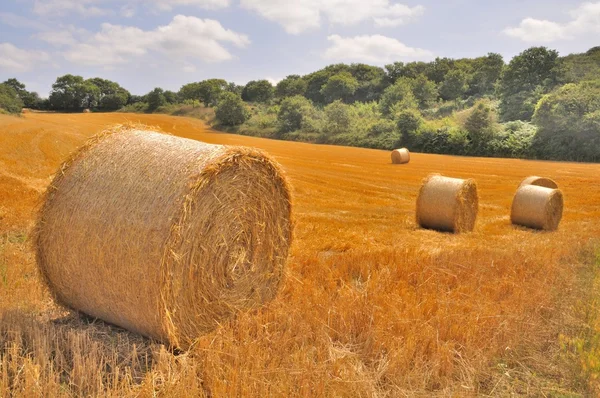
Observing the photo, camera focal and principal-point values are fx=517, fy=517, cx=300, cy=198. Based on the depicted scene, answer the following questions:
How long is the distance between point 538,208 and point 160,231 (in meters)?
10.7

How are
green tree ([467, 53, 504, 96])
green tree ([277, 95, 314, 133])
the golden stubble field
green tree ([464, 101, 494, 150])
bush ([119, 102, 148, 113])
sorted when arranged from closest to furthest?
the golden stubble field < green tree ([464, 101, 494, 150]) < green tree ([277, 95, 314, 133]) < bush ([119, 102, 148, 113]) < green tree ([467, 53, 504, 96])

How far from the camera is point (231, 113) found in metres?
42.0

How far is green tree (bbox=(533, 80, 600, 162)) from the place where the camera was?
31.6 metres

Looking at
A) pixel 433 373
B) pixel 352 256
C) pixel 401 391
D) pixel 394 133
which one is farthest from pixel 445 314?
pixel 394 133

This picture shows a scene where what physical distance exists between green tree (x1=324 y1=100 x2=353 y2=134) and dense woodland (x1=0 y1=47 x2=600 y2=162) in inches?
3.8

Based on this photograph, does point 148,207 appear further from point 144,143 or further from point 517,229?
point 517,229

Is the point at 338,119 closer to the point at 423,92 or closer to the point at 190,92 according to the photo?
the point at 190,92

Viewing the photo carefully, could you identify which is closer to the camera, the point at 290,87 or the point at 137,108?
the point at 137,108

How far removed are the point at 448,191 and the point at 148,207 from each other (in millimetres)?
8799

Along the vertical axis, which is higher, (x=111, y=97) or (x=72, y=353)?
(x=111, y=97)

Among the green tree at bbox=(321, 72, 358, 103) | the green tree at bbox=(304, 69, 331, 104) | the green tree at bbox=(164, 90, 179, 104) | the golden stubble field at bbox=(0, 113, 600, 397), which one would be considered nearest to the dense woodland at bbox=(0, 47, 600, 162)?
the green tree at bbox=(164, 90, 179, 104)

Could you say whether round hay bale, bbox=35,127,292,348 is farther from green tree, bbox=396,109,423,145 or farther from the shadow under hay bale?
green tree, bbox=396,109,423,145

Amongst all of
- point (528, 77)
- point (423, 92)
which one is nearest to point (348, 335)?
point (528, 77)

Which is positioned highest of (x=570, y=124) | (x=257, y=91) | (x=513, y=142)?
(x=257, y=91)
